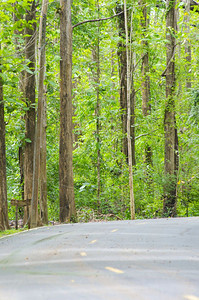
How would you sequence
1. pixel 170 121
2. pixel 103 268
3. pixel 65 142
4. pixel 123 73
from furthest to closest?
1. pixel 123 73
2. pixel 170 121
3. pixel 65 142
4. pixel 103 268

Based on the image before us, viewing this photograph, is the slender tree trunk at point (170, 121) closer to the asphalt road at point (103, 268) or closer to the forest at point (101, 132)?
the forest at point (101, 132)

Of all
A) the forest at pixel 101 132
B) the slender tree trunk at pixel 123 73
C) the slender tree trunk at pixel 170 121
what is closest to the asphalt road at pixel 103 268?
the forest at pixel 101 132

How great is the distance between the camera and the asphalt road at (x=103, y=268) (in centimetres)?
486

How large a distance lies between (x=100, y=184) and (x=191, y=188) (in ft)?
16.7

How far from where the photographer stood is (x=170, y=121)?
2606 cm

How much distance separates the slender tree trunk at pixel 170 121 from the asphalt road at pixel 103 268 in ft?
45.5

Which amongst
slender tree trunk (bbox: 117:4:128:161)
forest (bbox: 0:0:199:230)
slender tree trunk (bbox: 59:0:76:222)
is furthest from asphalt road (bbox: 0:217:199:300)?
slender tree trunk (bbox: 117:4:128:161)

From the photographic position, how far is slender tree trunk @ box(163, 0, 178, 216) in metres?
23.9

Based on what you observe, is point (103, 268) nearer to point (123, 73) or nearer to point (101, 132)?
point (101, 132)

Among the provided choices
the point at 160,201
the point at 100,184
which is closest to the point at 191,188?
the point at 160,201

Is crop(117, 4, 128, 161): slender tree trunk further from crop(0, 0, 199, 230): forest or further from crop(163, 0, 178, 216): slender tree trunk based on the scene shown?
crop(163, 0, 178, 216): slender tree trunk

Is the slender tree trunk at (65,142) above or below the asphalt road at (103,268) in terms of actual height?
above

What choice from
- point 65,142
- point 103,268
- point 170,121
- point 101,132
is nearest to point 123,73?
point 101,132

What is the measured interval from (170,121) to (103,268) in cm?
2036
